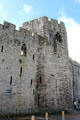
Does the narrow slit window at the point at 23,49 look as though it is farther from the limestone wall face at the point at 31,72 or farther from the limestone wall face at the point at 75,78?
the limestone wall face at the point at 75,78

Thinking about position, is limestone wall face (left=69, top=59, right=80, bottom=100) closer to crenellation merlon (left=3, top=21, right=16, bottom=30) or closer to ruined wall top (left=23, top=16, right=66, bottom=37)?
ruined wall top (left=23, top=16, right=66, bottom=37)

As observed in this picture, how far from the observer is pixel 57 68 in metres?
15.9

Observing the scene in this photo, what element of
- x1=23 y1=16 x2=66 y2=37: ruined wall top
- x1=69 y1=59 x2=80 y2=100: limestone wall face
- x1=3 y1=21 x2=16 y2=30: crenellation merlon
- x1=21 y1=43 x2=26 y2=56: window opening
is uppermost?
x1=23 y1=16 x2=66 y2=37: ruined wall top

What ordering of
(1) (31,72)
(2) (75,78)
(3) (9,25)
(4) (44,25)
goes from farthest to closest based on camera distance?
(2) (75,78), (4) (44,25), (1) (31,72), (3) (9,25)

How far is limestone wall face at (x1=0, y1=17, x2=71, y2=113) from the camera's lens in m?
11.9

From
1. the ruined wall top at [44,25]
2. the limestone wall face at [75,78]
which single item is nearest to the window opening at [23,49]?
the ruined wall top at [44,25]

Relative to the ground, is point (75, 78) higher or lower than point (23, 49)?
lower

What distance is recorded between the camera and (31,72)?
45.4 feet

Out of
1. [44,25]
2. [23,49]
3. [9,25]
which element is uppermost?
[44,25]

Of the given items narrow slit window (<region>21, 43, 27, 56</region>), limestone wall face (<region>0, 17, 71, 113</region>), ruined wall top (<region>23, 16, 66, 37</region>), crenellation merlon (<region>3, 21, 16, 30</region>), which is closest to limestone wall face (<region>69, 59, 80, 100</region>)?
limestone wall face (<region>0, 17, 71, 113</region>)

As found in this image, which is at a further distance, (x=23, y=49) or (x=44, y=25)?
(x=44, y=25)

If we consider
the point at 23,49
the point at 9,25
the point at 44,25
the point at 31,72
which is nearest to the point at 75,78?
the point at 44,25

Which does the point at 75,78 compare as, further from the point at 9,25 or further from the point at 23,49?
the point at 9,25

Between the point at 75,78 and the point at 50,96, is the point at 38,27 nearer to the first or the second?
the point at 50,96
